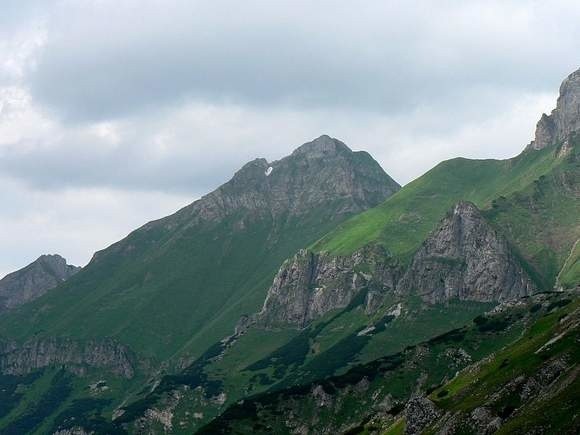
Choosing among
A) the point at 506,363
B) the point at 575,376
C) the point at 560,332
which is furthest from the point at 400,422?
the point at 575,376

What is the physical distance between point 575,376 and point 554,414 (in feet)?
46.0

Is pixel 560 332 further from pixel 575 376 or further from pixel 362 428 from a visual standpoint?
pixel 362 428

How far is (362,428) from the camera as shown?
598ft

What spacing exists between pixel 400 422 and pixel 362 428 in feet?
101

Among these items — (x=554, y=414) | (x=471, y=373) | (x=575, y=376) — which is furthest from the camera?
(x=471, y=373)

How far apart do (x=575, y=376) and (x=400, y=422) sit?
50981mm

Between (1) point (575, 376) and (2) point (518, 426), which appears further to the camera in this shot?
(1) point (575, 376)

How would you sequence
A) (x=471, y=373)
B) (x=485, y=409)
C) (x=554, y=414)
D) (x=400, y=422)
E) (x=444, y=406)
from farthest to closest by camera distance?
(x=471, y=373) < (x=400, y=422) < (x=444, y=406) < (x=485, y=409) < (x=554, y=414)

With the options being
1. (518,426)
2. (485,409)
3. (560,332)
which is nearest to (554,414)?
(518,426)

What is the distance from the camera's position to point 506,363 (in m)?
155

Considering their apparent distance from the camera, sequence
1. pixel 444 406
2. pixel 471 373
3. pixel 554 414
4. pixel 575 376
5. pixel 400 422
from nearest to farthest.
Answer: pixel 554 414 < pixel 575 376 < pixel 444 406 < pixel 400 422 < pixel 471 373

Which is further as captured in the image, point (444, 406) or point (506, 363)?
point (506, 363)

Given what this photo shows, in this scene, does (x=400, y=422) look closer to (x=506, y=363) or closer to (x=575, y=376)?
(x=506, y=363)

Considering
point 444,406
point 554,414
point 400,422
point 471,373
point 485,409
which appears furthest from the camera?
point 471,373
